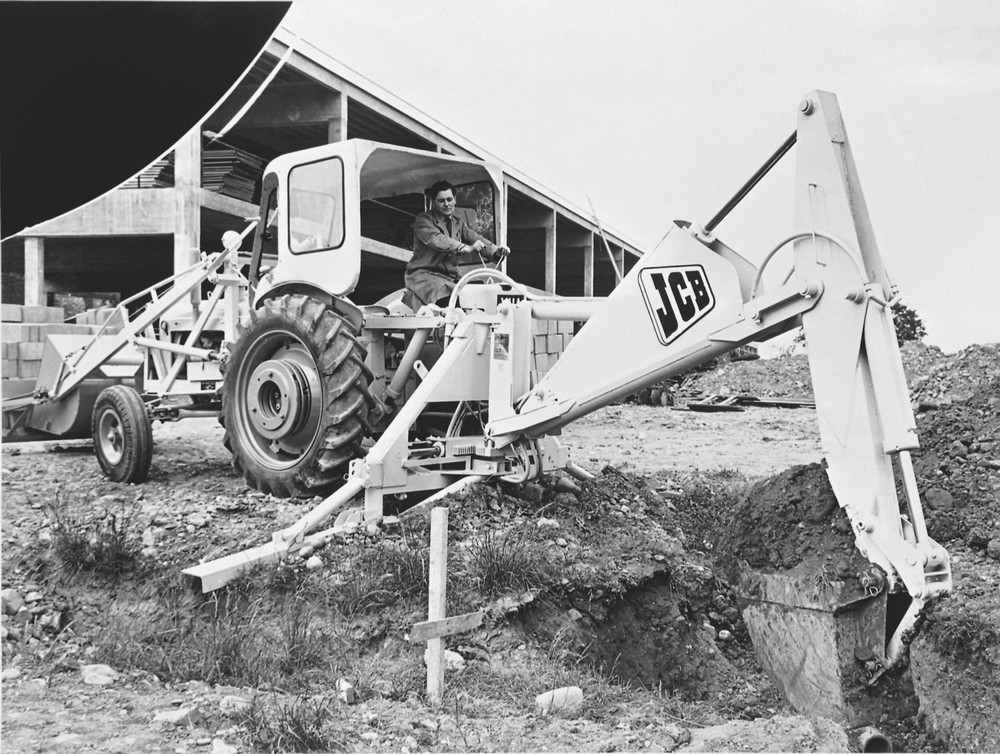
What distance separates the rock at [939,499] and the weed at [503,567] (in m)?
2.51

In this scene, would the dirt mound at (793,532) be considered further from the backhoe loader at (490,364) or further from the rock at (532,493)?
the rock at (532,493)

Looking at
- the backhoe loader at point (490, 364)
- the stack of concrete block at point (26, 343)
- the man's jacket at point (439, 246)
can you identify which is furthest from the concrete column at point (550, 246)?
the man's jacket at point (439, 246)

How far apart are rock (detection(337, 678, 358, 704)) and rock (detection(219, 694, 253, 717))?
0.34 meters

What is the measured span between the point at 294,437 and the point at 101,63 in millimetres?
4271

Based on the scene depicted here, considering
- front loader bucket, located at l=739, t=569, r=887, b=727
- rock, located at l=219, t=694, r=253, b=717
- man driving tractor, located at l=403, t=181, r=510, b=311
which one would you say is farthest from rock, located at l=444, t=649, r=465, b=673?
man driving tractor, located at l=403, t=181, r=510, b=311

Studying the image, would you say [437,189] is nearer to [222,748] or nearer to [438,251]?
[438,251]

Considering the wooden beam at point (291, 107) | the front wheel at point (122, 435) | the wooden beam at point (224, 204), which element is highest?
the wooden beam at point (291, 107)

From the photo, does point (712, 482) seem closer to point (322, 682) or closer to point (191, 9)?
point (322, 682)

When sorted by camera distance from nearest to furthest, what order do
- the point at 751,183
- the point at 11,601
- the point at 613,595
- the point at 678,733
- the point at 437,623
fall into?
the point at 678,733
the point at 437,623
the point at 751,183
the point at 613,595
the point at 11,601

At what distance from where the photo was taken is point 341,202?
19.5 ft

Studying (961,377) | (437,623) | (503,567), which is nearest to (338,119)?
(961,377)

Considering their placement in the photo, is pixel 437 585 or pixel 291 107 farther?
pixel 291 107

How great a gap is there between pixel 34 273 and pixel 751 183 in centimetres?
1277

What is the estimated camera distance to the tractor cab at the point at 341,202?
5.93 m
